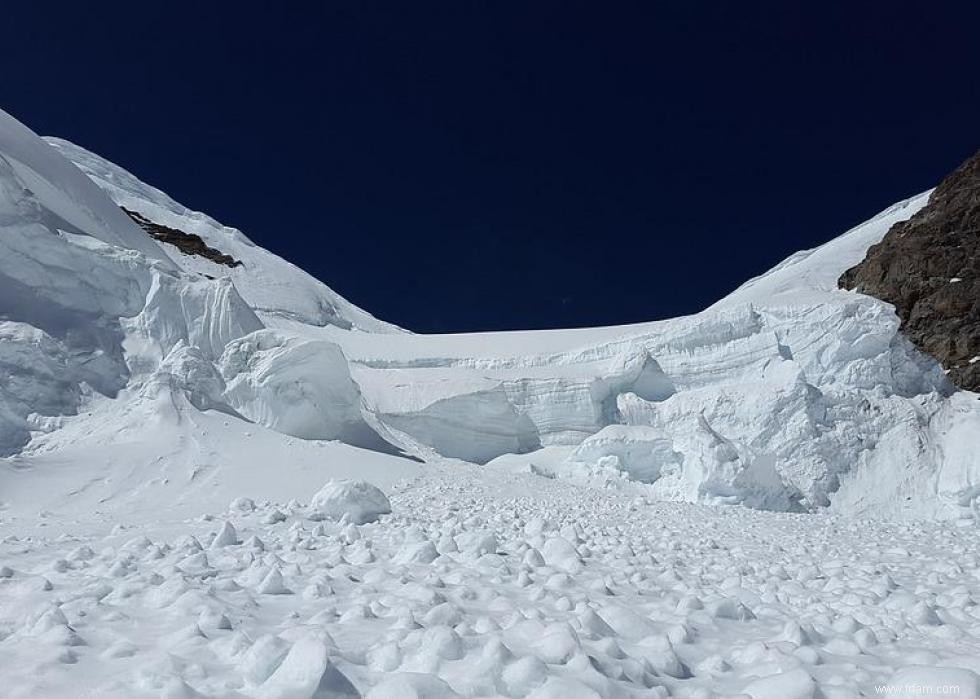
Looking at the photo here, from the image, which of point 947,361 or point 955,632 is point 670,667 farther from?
point 947,361

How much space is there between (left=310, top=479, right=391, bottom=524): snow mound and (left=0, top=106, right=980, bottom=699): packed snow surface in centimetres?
6

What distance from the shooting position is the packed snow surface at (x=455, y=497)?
2.76 metres

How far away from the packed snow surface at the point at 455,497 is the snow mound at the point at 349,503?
6 centimetres

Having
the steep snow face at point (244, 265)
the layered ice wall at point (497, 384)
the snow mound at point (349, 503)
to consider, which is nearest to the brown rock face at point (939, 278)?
the layered ice wall at point (497, 384)

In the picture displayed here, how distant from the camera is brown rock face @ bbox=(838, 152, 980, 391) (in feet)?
81.5

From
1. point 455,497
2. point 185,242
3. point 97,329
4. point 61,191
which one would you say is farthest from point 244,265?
point 455,497

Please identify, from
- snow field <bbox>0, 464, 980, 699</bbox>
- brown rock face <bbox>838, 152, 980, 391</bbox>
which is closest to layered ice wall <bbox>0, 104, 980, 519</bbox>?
brown rock face <bbox>838, 152, 980, 391</bbox>

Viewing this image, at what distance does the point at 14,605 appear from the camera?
323 centimetres

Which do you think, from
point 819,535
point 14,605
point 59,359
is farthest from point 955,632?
point 59,359

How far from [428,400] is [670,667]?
22697 mm

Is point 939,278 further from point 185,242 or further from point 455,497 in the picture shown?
point 185,242

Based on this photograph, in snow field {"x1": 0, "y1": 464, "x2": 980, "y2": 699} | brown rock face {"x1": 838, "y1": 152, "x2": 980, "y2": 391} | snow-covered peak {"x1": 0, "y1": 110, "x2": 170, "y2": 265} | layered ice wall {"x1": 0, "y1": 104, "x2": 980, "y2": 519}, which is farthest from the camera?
brown rock face {"x1": 838, "y1": 152, "x2": 980, "y2": 391}

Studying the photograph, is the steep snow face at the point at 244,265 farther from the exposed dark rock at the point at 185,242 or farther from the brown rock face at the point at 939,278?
the brown rock face at the point at 939,278

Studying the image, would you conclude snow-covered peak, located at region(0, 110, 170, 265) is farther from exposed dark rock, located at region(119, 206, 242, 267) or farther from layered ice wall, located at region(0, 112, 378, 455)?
exposed dark rock, located at region(119, 206, 242, 267)
